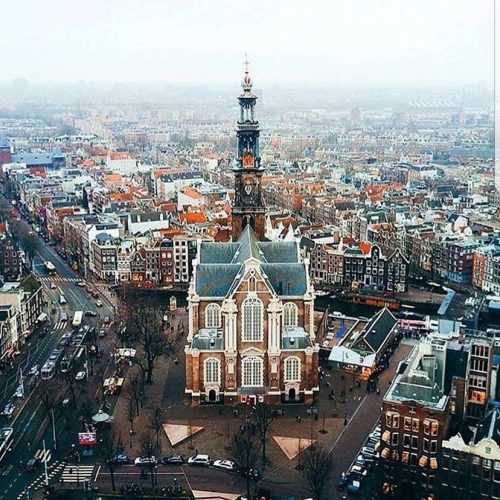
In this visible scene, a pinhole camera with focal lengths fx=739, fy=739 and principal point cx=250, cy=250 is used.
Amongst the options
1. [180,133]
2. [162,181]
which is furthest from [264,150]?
[162,181]

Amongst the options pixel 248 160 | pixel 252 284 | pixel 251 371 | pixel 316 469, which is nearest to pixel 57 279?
pixel 248 160

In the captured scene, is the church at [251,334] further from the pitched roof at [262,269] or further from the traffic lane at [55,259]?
the traffic lane at [55,259]

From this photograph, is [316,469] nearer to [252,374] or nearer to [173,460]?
[173,460]

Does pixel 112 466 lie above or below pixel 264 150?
below

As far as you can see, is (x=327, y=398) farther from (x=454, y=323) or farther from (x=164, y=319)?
(x=164, y=319)

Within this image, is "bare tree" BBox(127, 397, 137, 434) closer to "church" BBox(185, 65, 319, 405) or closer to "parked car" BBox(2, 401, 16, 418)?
"church" BBox(185, 65, 319, 405)

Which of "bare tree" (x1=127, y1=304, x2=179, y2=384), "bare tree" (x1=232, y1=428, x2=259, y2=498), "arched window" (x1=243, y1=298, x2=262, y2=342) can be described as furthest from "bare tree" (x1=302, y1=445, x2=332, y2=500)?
"bare tree" (x1=127, y1=304, x2=179, y2=384)
